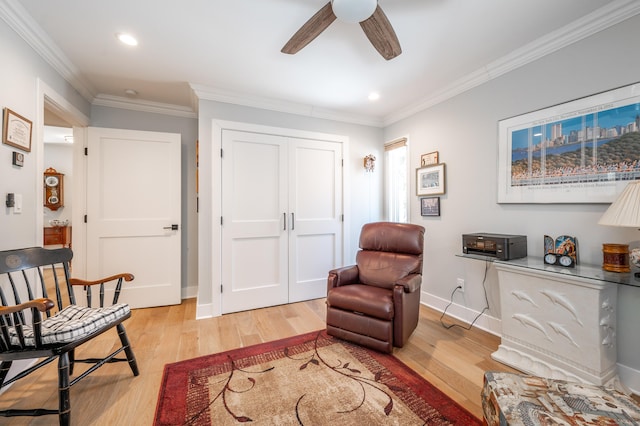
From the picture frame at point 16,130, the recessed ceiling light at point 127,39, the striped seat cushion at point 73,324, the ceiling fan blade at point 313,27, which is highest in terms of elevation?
the recessed ceiling light at point 127,39

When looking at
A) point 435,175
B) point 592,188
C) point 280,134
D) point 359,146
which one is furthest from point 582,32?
point 280,134

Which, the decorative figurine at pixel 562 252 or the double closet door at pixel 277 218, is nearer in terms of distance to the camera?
the decorative figurine at pixel 562 252

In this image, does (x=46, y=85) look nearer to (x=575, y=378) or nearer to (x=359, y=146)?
(x=359, y=146)

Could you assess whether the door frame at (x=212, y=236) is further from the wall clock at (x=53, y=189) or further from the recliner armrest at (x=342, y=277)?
the wall clock at (x=53, y=189)

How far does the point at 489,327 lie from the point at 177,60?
3.75 metres

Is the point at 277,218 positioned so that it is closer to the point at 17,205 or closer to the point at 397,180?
the point at 397,180

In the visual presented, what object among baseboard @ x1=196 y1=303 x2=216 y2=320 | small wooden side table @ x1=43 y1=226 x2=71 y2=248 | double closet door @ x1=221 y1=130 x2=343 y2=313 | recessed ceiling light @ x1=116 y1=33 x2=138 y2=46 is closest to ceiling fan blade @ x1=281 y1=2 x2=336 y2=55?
recessed ceiling light @ x1=116 y1=33 x2=138 y2=46

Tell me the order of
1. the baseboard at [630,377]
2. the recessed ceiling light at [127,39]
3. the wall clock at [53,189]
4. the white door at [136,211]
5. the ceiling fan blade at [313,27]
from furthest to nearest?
the wall clock at [53,189], the white door at [136,211], the recessed ceiling light at [127,39], the baseboard at [630,377], the ceiling fan blade at [313,27]

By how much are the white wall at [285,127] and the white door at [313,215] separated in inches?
7.0

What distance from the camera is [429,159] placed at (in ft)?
10.4

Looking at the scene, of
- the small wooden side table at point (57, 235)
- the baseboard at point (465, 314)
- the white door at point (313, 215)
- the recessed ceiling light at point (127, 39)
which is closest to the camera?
the recessed ceiling light at point (127, 39)

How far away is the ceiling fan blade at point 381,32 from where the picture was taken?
62.0 inches

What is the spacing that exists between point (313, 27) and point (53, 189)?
254 inches

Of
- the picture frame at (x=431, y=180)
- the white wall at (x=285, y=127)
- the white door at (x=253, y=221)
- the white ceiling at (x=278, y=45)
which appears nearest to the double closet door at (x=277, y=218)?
the white door at (x=253, y=221)
